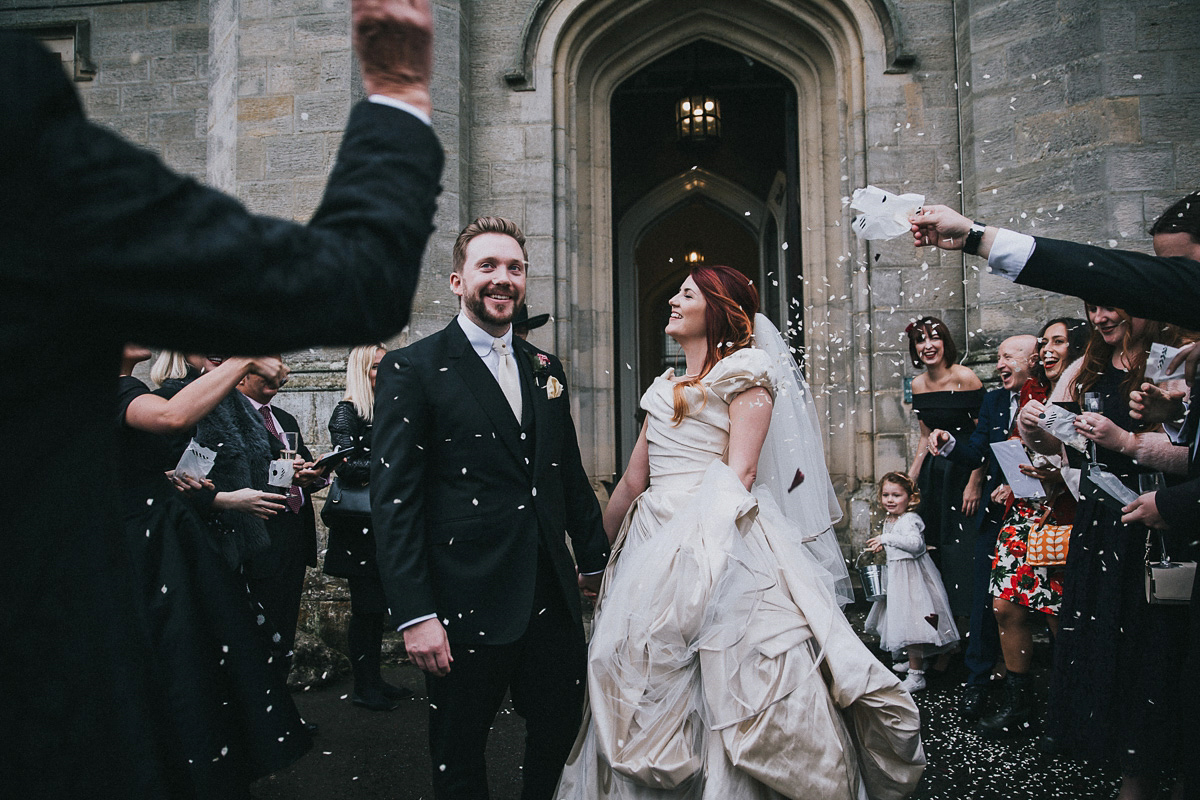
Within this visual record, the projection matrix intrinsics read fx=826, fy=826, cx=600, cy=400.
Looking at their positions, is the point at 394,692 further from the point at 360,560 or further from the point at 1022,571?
the point at 1022,571

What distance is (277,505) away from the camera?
3.19 m

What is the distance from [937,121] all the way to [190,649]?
6.15m

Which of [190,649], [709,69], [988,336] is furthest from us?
[709,69]

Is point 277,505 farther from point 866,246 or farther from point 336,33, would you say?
point 866,246

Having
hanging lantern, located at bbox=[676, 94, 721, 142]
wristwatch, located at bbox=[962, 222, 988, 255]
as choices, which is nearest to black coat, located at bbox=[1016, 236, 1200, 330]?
wristwatch, located at bbox=[962, 222, 988, 255]

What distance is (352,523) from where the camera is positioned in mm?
4430

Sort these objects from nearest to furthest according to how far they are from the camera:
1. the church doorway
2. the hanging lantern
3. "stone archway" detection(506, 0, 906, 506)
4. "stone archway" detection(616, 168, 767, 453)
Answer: "stone archway" detection(506, 0, 906, 506), the hanging lantern, the church doorway, "stone archway" detection(616, 168, 767, 453)

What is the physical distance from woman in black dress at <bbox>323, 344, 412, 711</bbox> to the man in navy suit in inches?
118

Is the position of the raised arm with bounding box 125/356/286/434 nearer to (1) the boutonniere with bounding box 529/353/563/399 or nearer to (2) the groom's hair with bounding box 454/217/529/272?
(2) the groom's hair with bounding box 454/217/529/272

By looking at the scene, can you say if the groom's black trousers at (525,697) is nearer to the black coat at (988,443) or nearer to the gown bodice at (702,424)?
the gown bodice at (702,424)

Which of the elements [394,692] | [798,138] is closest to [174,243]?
[394,692]

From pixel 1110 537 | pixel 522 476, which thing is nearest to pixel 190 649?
pixel 522 476

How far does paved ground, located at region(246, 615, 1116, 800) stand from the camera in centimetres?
332

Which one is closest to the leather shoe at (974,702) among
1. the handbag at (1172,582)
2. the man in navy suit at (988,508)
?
the man in navy suit at (988,508)
